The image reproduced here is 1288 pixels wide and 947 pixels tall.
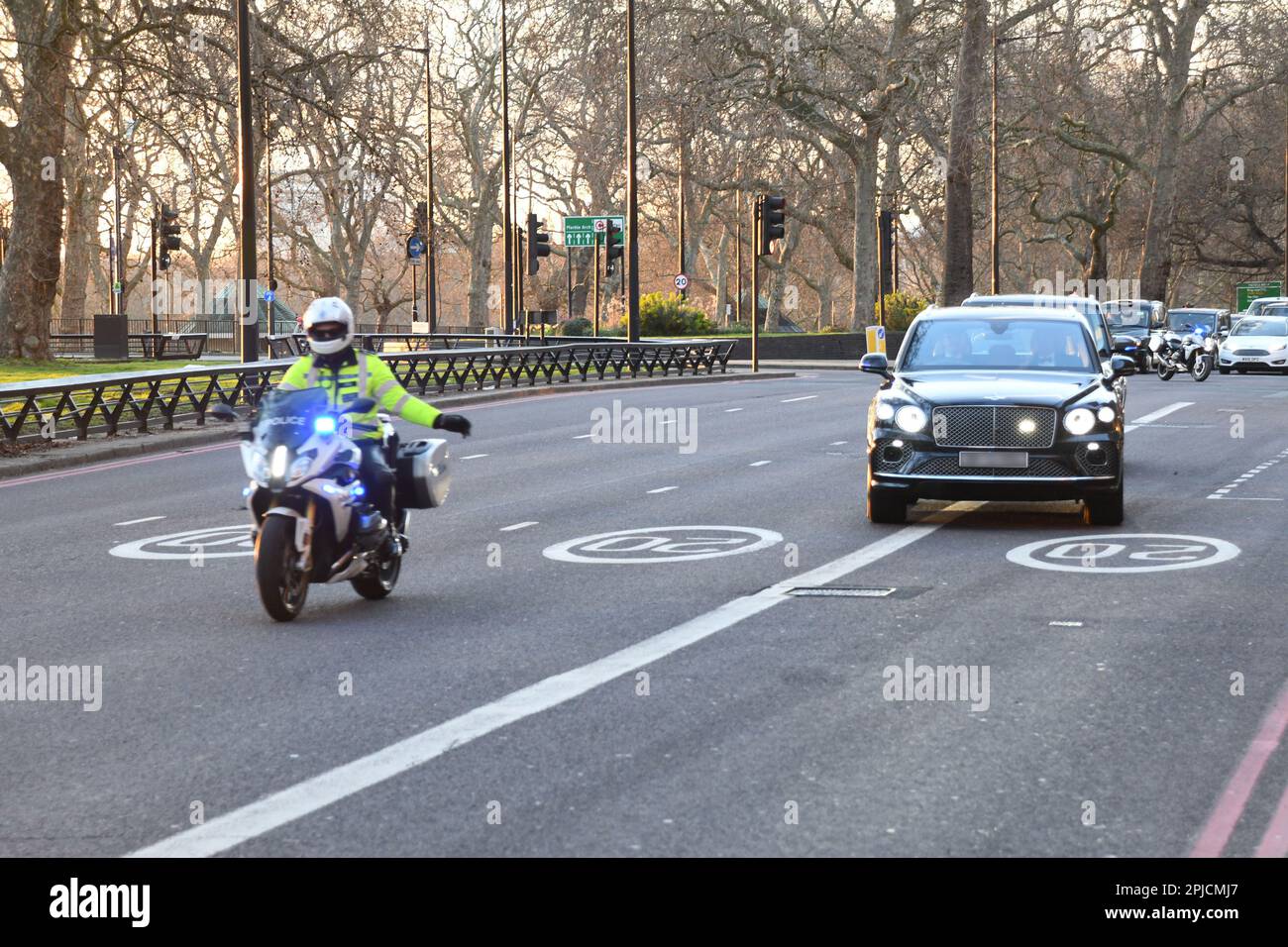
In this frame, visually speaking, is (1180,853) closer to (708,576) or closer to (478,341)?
(708,576)

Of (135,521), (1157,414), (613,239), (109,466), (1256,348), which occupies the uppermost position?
(613,239)

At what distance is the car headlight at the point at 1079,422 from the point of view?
13.4m

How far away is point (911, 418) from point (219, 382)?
21.6 meters

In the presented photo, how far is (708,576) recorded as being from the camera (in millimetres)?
11430

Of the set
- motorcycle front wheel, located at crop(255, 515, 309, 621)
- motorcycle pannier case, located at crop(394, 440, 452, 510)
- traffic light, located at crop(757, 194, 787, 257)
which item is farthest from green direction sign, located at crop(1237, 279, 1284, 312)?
motorcycle front wheel, located at crop(255, 515, 309, 621)

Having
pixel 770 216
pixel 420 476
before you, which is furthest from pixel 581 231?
pixel 420 476

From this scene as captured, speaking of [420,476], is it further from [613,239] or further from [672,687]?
[613,239]

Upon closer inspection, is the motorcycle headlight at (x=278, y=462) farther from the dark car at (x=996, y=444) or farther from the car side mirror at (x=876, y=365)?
the car side mirror at (x=876, y=365)

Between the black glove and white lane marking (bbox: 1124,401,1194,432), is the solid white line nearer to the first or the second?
the black glove

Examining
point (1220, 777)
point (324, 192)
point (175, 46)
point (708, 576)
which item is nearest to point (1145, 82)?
point (324, 192)

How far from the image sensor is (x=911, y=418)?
1359 cm

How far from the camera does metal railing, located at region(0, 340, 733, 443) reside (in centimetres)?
2230
